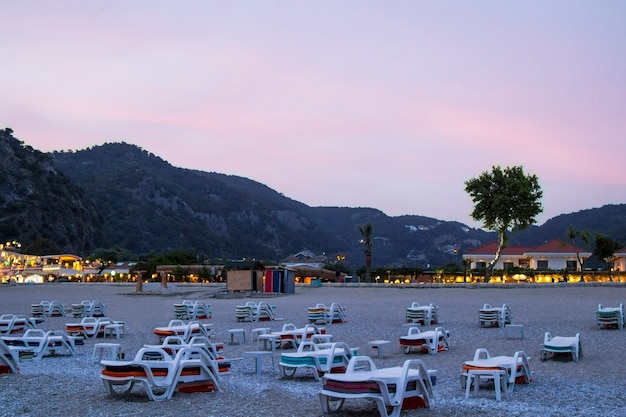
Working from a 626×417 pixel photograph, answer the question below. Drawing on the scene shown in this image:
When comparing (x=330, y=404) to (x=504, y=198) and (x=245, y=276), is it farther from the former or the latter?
(x=504, y=198)

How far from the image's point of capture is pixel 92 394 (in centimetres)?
923

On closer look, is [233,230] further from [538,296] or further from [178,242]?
[538,296]

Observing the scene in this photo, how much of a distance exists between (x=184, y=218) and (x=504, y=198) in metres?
91.9

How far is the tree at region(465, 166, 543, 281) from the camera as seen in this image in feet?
158

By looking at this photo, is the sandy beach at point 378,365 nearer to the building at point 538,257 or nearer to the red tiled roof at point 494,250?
the building at point 538,257

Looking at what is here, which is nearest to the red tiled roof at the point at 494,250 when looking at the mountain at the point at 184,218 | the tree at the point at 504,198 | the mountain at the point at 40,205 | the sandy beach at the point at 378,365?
the mountain at the point at 184,218

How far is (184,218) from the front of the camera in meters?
133

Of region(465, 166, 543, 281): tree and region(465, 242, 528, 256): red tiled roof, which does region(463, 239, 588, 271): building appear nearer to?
region(465, 242, 528, 256): red tiled roof

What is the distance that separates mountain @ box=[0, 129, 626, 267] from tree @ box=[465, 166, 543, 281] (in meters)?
25.7

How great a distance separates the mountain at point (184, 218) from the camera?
3863 inches

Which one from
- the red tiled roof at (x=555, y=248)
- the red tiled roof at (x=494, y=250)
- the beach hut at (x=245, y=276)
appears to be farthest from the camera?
the red tiled roof at (x=494, y=250)

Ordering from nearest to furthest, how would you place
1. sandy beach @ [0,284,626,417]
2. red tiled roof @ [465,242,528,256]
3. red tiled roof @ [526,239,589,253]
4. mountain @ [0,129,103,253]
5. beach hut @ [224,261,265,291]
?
sandy beach @ [0,284,626,417] → beach hut @ [224,261,265,291] → red tiled roof @ [526,239,589,253] → red tiled roof @ [465,242,528,256] → mountain @ [0,129,103,253]

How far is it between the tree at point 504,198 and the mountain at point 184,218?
2575 cm

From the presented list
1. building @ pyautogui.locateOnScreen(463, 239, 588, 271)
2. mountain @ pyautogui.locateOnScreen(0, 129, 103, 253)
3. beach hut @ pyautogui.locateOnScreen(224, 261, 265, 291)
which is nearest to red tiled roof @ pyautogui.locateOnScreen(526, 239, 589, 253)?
building @ pyautogui.locateOnScreen(463, 239, 588, 271)
